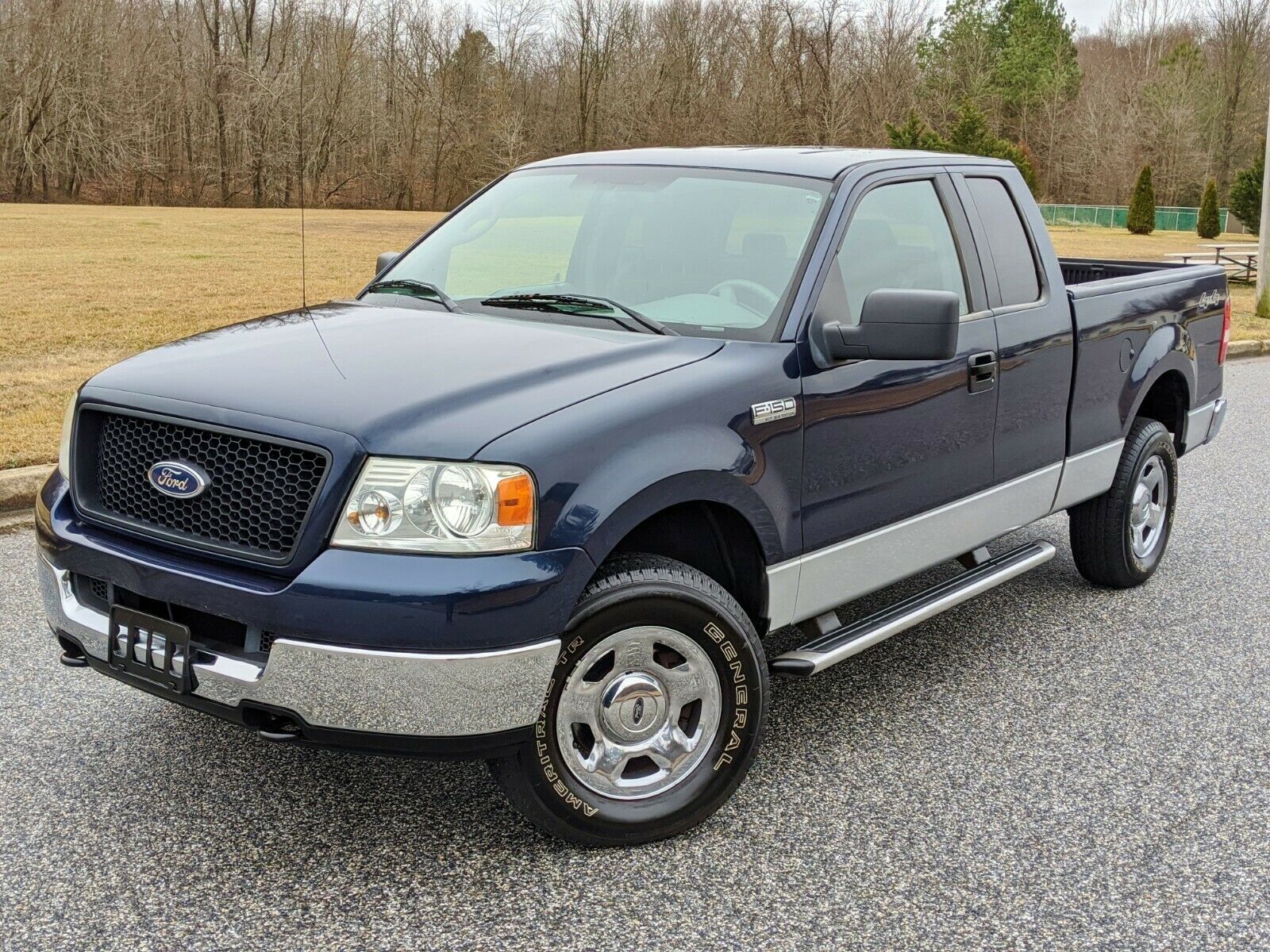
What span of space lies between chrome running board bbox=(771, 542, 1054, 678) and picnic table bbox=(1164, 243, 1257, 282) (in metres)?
21.3

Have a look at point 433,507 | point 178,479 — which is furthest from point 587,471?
point 178,479

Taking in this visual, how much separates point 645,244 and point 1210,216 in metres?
48.8

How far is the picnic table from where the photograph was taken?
25312mm

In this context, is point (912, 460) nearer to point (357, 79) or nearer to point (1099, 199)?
point (357, 79)

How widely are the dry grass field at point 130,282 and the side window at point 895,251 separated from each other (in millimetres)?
5234

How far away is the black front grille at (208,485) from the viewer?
3.20 metres

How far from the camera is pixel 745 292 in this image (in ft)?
13.6

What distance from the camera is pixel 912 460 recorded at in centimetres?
435

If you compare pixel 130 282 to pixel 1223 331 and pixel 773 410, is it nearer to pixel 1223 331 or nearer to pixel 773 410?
pixel 1223 331

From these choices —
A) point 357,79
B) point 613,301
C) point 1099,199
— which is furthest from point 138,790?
point 1099,199

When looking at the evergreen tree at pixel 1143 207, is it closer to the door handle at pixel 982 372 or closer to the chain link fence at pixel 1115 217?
the chain link fence at pixel 1115 217

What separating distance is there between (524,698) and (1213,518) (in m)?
5.61

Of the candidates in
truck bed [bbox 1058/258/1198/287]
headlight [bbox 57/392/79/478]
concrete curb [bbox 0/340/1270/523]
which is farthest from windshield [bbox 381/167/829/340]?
concrete curb [bbox 0/340/1270/523]

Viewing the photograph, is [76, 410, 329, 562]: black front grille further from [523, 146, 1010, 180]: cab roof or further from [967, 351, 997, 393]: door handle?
[967, 351, 997, 393]: door handle
